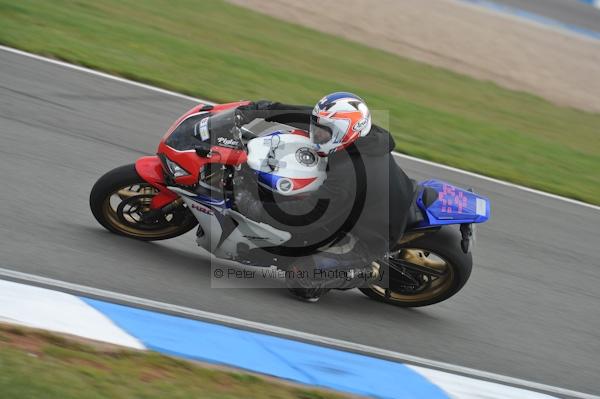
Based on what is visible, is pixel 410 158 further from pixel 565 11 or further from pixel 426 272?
pixel 565 11

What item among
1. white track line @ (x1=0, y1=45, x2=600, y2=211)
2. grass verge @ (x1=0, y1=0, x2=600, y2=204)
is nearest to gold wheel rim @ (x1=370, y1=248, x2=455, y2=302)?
white track line @ (x1=0, y1=45, x2=600, y2=211)

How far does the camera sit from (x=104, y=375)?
4359 millimetres

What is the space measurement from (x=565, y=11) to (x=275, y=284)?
2245 cm

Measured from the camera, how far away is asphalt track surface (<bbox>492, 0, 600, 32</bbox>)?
25.1m

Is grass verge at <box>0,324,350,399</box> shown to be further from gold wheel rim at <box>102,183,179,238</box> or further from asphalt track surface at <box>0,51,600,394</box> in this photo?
gold wheel rim at <box>102,183,179,238</box>

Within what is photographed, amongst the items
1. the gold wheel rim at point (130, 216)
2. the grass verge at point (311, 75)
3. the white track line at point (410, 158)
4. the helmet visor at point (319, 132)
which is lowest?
the gold wheel rim at point (130, 216)

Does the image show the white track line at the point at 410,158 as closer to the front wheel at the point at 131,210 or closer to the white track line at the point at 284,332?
the front wheel at the point at 131,210

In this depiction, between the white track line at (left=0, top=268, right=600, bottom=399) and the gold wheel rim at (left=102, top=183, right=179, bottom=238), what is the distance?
0.81m

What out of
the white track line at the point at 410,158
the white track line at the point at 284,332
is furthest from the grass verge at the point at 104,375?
the white track line at the point at 410,158

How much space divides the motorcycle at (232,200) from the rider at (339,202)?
4.1 inches

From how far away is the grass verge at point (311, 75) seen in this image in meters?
11.2

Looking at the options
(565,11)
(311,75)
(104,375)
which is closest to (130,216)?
(104,375)

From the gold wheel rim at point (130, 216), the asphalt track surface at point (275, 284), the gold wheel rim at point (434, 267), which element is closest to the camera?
the asphalt track surface at point (275, 284)

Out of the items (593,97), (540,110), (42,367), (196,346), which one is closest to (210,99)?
(196,346)
